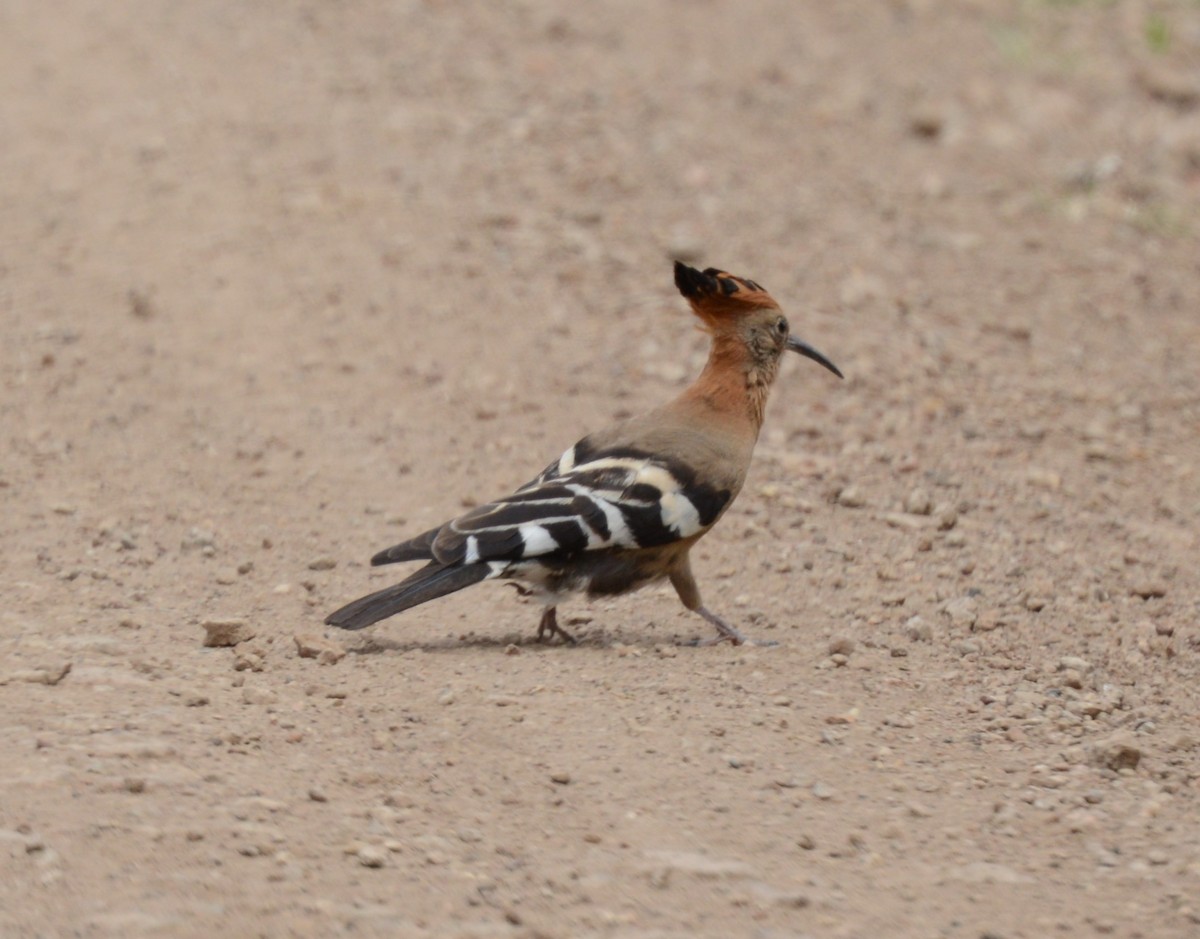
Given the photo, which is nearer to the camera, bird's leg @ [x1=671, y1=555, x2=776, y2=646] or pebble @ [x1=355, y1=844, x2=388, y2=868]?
pebble @ [x1=355, y1=844, x2=388, y2=868]

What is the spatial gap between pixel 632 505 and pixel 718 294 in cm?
83

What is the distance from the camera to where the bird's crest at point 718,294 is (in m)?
5.54

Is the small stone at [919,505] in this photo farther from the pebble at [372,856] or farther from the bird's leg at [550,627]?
the pebble at [372,856]

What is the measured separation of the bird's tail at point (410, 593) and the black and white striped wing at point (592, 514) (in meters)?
0.04

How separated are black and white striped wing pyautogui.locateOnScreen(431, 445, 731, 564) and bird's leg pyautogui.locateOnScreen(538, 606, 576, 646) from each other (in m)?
0.22

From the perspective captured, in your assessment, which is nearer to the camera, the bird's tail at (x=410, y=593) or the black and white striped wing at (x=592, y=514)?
the bird's tail at (x=410, y=593)

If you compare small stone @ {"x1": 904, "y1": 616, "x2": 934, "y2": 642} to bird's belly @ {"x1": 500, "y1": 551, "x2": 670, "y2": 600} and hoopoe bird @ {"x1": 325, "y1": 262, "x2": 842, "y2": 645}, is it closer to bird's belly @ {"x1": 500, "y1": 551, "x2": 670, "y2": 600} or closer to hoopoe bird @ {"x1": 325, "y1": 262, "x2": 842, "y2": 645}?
hoopoe bird @ {"x1": 325, "y1": 262, "x2": 842, "y2": 645}

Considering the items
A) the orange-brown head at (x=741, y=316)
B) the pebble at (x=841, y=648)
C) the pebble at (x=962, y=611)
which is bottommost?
the pebble at (x=841, y=648)

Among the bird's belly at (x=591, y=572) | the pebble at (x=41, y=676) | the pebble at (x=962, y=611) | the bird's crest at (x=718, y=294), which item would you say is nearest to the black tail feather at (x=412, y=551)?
the bird's belly at (x=591, y=572)

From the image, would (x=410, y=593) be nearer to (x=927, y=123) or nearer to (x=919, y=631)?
(x=919, y=631)

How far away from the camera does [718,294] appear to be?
5.59 meters

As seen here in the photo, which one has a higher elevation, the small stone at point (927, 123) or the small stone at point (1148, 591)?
the small stone at point (927, 123)

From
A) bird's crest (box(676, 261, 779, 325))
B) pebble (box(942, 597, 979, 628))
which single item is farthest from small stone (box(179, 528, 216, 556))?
pebble (box(942, 597, 979, 628))

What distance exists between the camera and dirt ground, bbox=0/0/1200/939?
150 inches
